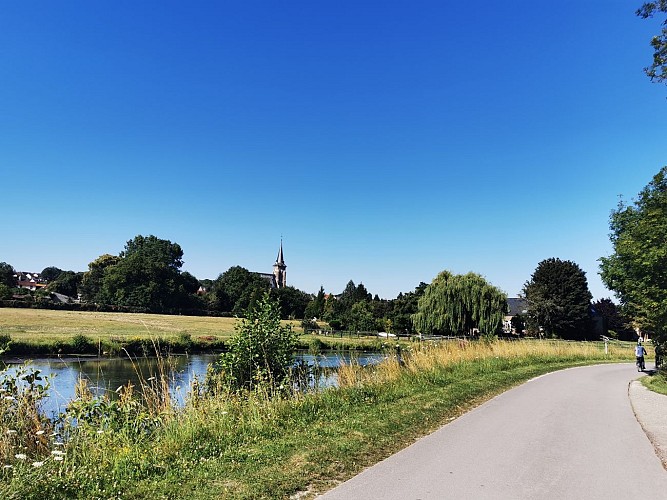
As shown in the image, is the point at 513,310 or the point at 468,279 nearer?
the point at 468,279

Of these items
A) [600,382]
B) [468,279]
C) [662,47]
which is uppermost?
[662,47]

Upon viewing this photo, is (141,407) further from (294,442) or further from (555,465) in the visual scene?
A: (555,465)

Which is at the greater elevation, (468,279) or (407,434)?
(468,279)

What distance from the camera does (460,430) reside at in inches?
288

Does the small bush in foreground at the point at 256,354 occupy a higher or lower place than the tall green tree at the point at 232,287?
lower

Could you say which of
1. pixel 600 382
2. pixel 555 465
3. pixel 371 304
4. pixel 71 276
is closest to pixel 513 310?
pixel 371 304

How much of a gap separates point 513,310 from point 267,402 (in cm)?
8226

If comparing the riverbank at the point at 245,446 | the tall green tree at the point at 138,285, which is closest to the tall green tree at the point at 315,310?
the tall green tree at the point at 138,285

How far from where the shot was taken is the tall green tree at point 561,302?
60.2m

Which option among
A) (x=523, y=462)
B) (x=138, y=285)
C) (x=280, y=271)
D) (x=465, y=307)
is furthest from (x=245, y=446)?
(x=280, y=271)

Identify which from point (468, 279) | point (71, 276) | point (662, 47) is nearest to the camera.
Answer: point (662, 47)

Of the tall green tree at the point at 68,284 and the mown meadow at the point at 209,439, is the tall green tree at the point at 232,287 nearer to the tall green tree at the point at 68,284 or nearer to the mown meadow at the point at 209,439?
the tall green tree at the point at 68,284

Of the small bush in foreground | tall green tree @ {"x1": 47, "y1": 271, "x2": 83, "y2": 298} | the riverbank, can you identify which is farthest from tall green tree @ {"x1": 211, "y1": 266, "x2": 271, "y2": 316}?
the riverbank

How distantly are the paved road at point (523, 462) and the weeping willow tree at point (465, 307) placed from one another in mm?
29644
